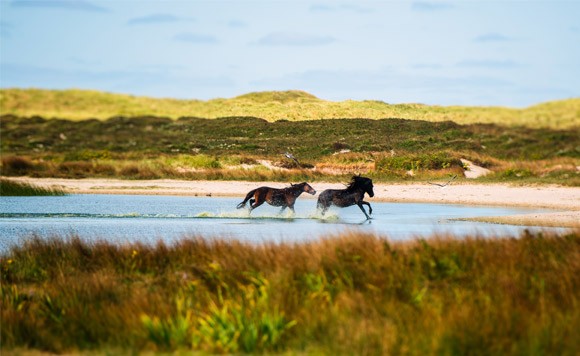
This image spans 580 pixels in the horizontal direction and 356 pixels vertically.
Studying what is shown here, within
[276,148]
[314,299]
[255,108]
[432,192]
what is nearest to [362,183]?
[432,192]

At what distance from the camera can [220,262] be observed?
36.1ft

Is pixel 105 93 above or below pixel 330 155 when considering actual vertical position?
above

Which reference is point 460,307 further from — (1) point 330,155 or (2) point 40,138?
(2) point 40,138

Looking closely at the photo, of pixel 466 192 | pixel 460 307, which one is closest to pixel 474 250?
pixel 460 307

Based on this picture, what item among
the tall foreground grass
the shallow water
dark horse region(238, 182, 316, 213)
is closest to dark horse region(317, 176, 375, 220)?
the shallow water

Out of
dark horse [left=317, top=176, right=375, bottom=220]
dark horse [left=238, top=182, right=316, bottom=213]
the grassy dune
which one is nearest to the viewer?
dark horse [left=317, top=176, right=375, bottom=220]

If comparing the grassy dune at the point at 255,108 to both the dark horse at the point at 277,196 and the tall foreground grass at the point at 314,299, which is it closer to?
the dark horse at the point at 277,196

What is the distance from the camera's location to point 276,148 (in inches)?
2060

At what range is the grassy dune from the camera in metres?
37.2

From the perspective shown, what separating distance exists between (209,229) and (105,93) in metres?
23.8

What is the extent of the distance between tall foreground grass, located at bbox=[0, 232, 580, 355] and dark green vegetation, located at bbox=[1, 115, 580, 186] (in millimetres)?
26293

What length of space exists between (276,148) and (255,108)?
6.36m

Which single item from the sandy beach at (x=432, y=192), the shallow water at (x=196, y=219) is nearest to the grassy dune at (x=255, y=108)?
the sandy beach at (x=432, y=192)

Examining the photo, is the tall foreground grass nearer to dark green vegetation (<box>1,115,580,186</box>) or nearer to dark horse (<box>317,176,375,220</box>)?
dark horse (<box>317,176,375,220</box>)
